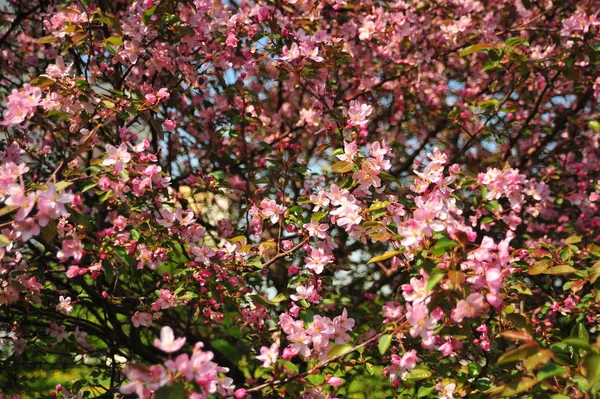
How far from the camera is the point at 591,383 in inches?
47.3

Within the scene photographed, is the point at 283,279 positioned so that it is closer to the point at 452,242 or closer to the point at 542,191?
the point at 542,191

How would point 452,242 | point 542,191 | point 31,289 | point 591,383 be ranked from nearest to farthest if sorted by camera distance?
point 591,383 → point 452,242 → point 31,289 → point 542,191

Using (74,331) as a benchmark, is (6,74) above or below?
above

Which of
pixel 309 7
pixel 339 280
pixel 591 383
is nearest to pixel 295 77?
pixel 309 7

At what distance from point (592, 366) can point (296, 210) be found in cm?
121

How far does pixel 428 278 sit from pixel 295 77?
1.28 m

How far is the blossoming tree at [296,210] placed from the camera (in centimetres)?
150

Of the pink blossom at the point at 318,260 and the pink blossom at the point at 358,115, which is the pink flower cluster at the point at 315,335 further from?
the pink blossom at the point at 358,115

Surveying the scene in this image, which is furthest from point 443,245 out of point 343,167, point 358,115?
point 358,115

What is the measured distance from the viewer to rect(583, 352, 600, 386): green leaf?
119 cm

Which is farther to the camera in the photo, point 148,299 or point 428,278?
point 148,299

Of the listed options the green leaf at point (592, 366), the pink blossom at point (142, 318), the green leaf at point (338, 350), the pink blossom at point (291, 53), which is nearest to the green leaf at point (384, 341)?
the green leaf at point (338, 350)

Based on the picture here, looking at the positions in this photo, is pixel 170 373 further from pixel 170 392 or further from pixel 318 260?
pixel 318 260

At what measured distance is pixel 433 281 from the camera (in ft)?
4.32
